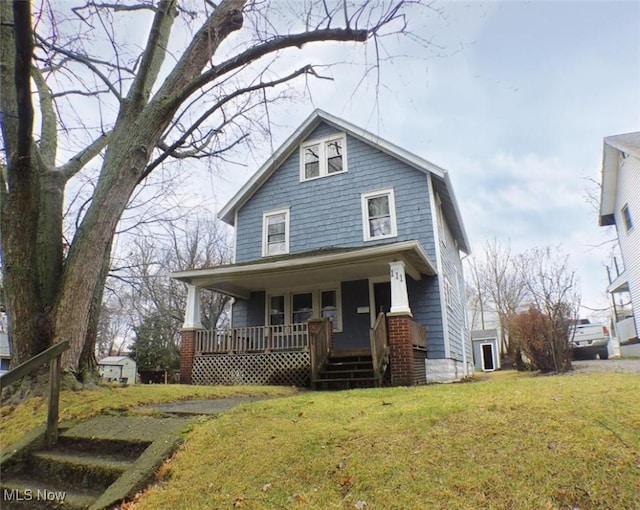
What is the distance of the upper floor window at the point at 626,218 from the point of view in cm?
1776

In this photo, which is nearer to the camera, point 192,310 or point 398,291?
point 398,291

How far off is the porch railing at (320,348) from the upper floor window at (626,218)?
48.3ft

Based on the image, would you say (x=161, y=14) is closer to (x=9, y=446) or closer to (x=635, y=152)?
(x=9, y=446)

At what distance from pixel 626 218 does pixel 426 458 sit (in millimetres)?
19788

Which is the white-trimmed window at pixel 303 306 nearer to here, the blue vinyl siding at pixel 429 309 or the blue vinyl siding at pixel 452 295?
the blue vinyl siding at pixel 429 309

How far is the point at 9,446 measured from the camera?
4391 mm

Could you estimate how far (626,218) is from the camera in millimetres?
18297

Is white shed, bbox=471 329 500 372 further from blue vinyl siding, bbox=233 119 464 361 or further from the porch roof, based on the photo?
the porch roof

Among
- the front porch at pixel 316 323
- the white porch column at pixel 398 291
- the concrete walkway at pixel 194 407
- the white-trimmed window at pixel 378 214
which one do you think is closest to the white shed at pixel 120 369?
the front porch at pixel 316 323

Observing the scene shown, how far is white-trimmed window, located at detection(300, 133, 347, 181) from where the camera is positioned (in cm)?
1451

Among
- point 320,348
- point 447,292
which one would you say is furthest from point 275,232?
point 447,292

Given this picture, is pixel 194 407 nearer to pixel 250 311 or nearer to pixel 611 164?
pixel 250 311

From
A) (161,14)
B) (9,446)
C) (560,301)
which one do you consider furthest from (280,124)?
(560,301)

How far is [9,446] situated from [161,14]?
6320mm
